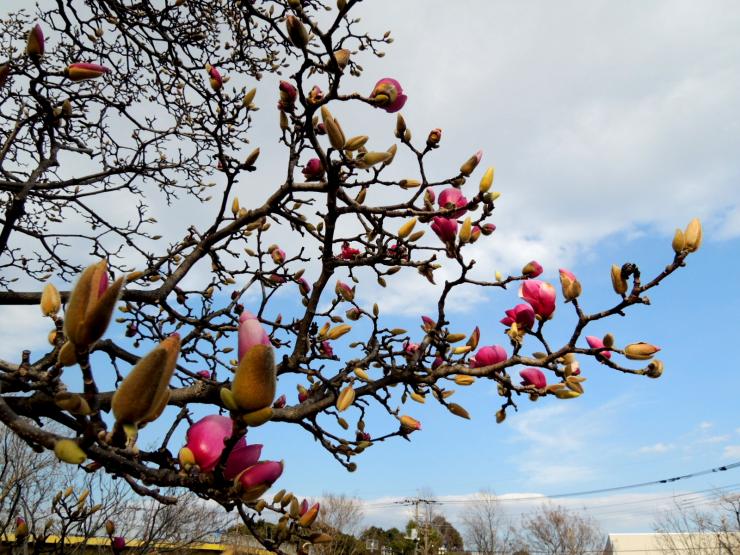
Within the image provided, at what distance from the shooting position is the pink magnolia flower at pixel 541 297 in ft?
5.32

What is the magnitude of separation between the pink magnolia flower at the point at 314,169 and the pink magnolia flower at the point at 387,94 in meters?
0.40

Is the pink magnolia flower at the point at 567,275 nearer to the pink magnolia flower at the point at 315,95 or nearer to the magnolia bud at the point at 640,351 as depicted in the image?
the magnolia bud at the point at 640,351

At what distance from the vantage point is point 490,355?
172cm

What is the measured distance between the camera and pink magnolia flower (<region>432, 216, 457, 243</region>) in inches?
73.3

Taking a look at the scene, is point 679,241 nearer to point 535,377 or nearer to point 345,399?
point 535,377

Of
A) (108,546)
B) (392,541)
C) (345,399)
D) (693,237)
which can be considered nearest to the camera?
(693,237)

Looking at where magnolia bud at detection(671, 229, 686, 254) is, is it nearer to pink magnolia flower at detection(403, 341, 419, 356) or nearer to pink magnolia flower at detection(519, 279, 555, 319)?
pink magnolia flower at detection(519, 279, 555, 319)

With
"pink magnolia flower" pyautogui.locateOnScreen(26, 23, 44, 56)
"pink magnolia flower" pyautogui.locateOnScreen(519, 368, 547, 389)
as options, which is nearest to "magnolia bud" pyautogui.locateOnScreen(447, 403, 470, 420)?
"pink magnolia flower" pyautogui.locateOnScreen(519, 368, 547, 389)

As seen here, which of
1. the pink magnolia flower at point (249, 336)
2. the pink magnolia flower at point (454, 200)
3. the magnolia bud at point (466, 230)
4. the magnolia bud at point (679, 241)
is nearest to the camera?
the pink magnolia flower at point (249, 336)

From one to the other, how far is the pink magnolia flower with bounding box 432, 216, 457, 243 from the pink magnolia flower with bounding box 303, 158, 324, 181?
49 cm

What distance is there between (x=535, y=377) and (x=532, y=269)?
14.9 inches

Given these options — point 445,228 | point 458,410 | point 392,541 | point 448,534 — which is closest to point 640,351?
point 458,410

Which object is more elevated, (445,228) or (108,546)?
(445,228)

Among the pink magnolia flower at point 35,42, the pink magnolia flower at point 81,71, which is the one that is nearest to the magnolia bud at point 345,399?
the pink magnolia flower at point 81,71
